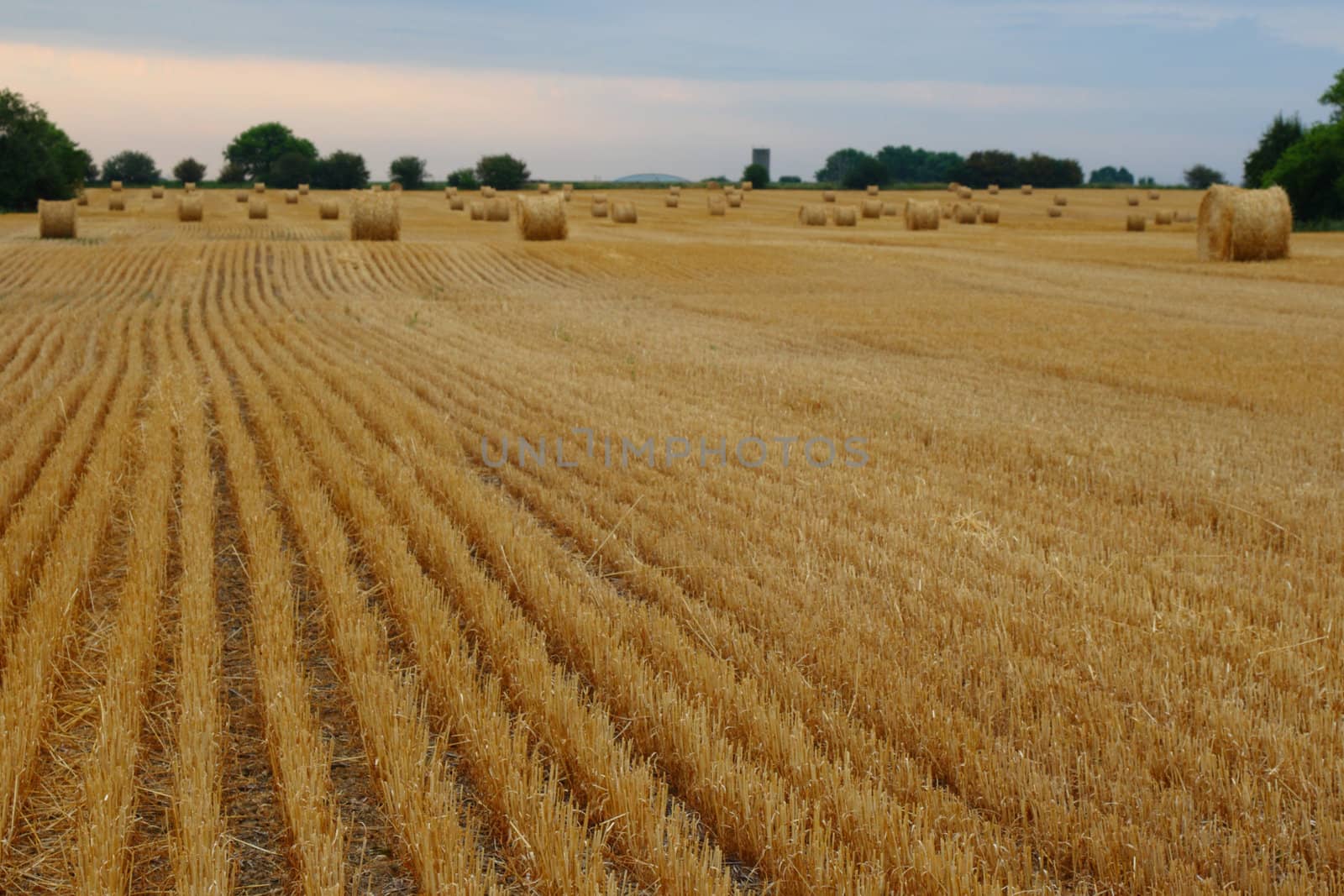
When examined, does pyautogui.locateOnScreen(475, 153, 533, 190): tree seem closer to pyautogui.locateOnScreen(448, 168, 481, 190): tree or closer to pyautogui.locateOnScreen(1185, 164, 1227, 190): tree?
pyautogui.locateOnScreen(448, 168, 481, 190): tree

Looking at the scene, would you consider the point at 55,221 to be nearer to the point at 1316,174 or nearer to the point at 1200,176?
the point at 1316,174

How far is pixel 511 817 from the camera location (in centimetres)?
316

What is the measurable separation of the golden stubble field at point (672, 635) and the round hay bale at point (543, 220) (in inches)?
818

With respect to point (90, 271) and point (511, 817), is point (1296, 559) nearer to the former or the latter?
point (511, 817)

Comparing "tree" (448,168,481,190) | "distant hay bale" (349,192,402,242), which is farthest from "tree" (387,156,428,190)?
"distant hay bale" (349,192,402,242)

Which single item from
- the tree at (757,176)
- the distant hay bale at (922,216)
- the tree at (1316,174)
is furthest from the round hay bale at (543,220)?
the tree at (757,176)

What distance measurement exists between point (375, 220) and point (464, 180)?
6593 centimetres

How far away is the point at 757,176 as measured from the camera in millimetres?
86125

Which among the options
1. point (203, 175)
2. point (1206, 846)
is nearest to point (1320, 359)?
point (1206, 846)

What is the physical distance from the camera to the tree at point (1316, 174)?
137 feet

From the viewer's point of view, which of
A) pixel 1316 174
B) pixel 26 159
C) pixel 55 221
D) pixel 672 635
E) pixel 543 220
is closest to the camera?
pixel 672 635

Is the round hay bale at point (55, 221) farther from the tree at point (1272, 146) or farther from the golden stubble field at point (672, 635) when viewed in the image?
the tree at point (1272, 146)

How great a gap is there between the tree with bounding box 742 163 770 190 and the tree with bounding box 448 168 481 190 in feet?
73.6

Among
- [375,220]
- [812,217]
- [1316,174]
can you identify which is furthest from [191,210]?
[1316,174]
